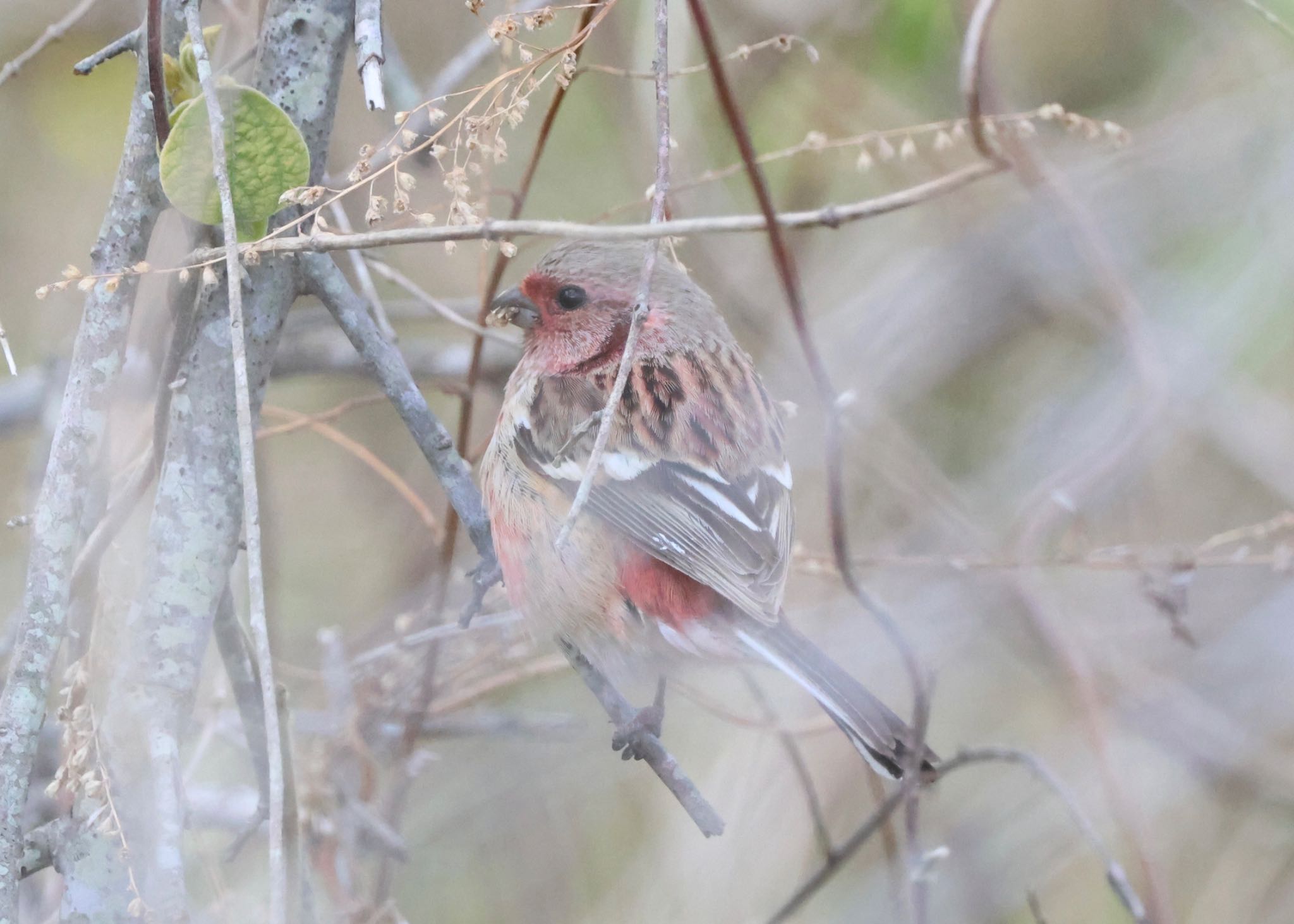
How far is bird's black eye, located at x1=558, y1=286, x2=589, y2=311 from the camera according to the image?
3.17 meters

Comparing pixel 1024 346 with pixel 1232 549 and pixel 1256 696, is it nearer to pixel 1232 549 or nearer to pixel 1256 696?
pixel 1232 549

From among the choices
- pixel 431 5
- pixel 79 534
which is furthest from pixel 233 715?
pixel 431 5

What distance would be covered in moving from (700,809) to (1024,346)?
11.0 feet

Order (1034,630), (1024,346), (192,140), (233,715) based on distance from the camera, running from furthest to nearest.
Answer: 1. (1024,346)
2. (1034,630)
3. (233,715)
4. (192,140)

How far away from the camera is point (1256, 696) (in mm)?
4320

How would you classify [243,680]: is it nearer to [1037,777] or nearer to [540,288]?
[540,288]

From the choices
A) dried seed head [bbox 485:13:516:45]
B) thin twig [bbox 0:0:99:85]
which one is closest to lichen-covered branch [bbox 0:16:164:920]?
thin twig [bbox 0:0:99:85]

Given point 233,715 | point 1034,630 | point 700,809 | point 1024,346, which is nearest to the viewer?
point 700,809

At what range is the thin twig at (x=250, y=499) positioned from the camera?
1.50 metres

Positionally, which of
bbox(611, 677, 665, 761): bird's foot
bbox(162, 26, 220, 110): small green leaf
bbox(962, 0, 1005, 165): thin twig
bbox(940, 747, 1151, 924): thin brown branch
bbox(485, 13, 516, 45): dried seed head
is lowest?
bbox(940, 747, 1151, 924): thin brown branch

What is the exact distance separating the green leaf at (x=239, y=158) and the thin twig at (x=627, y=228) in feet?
0.40

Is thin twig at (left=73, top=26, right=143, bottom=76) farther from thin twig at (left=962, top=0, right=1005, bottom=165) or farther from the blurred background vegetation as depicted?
the blurred background vegetation

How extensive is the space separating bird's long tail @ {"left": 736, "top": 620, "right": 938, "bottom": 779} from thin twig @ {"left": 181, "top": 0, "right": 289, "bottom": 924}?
1184mm

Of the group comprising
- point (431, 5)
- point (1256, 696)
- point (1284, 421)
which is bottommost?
point (1256, 696)
